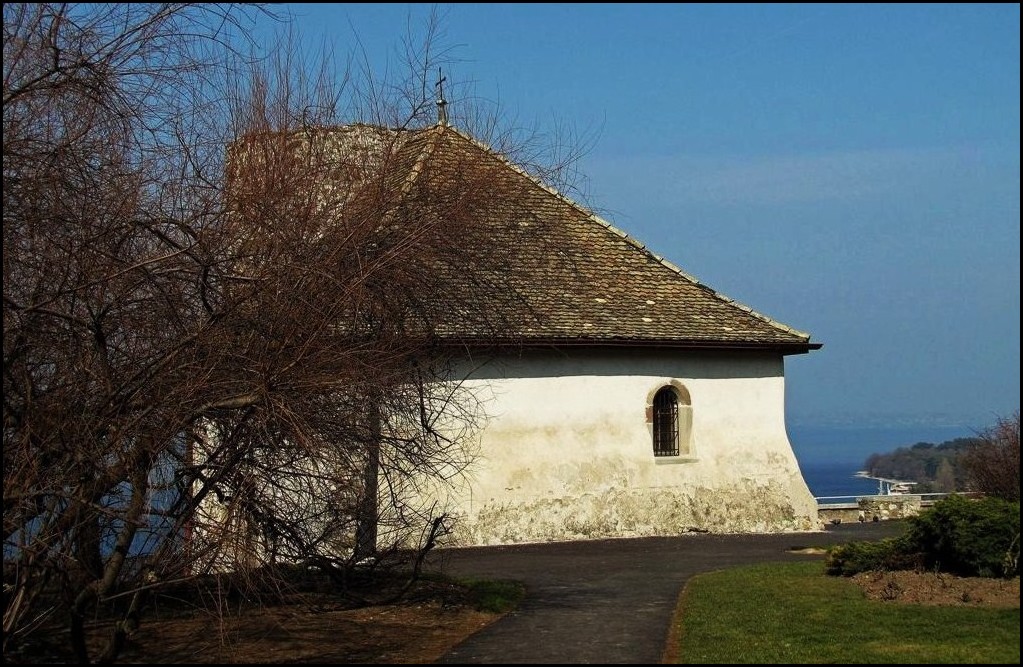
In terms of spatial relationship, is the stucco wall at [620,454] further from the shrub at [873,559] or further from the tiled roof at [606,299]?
the shrub at [873,559]

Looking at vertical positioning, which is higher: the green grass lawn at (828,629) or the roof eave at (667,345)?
the roof eave at (667,345)

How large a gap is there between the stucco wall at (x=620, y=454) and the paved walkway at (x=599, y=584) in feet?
1.79

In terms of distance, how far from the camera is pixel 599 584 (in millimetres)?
14367

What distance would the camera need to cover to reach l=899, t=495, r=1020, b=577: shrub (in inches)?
504

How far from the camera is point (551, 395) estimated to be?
797 inches

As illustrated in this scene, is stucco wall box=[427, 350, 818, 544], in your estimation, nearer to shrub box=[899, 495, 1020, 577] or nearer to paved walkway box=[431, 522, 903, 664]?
paved walkway box=[431, 522, 903, 664]

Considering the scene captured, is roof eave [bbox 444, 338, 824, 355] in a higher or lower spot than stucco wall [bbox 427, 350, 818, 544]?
higher

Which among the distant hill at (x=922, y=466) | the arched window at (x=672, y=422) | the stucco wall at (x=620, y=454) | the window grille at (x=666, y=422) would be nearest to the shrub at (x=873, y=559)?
the stucco wall at (x=620, y=454)

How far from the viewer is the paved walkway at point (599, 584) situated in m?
10.1

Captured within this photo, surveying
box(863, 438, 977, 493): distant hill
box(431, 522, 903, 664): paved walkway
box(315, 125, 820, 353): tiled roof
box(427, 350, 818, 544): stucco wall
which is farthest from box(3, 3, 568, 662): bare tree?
box(863, 438, 977, 493): distant hill

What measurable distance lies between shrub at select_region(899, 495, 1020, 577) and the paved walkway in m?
2.96

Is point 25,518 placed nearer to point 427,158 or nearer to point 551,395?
point 427,158

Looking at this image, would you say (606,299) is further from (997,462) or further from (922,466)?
(922,466)

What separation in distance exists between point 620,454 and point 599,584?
Answer: 6.43 metres
